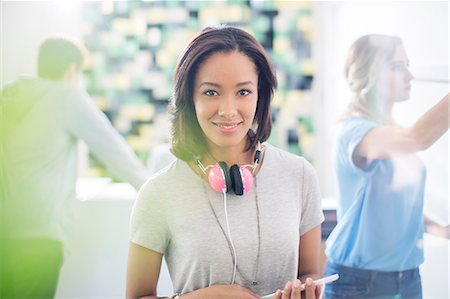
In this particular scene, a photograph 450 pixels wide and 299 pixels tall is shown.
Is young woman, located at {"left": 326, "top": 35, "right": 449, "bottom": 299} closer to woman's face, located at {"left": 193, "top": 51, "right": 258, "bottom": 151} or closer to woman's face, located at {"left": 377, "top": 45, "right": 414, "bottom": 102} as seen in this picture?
woman's face, located at {"left": 377, "top": 45, "right": 414, "bottom": 102}

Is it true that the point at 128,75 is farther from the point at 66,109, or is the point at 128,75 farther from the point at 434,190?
the point at 434,190

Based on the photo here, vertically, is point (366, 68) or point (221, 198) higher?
point (366, 68)

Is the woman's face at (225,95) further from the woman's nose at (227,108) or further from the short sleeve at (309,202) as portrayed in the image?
the short sleeve at (309,202)

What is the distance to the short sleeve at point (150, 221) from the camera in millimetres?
1147

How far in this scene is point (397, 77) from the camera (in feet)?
5.20

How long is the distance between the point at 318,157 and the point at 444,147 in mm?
406

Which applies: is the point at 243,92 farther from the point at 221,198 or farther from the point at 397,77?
the point at 397,77

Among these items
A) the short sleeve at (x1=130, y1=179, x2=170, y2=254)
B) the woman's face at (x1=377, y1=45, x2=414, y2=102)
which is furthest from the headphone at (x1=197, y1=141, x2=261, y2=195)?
the woman's face at (x1=377, y1=45, x2=414, y2=102)

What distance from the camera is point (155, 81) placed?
1475 millimetres

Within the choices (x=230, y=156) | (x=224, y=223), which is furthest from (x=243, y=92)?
(x=224, y=223)

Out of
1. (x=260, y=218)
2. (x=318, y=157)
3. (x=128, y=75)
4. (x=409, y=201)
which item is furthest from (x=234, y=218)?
(x=409, y=201)

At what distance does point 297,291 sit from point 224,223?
0.23 metres

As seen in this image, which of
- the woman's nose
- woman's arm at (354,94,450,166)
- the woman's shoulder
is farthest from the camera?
woman's arm at (354,94,450,166)

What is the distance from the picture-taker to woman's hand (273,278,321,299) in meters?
1.15
